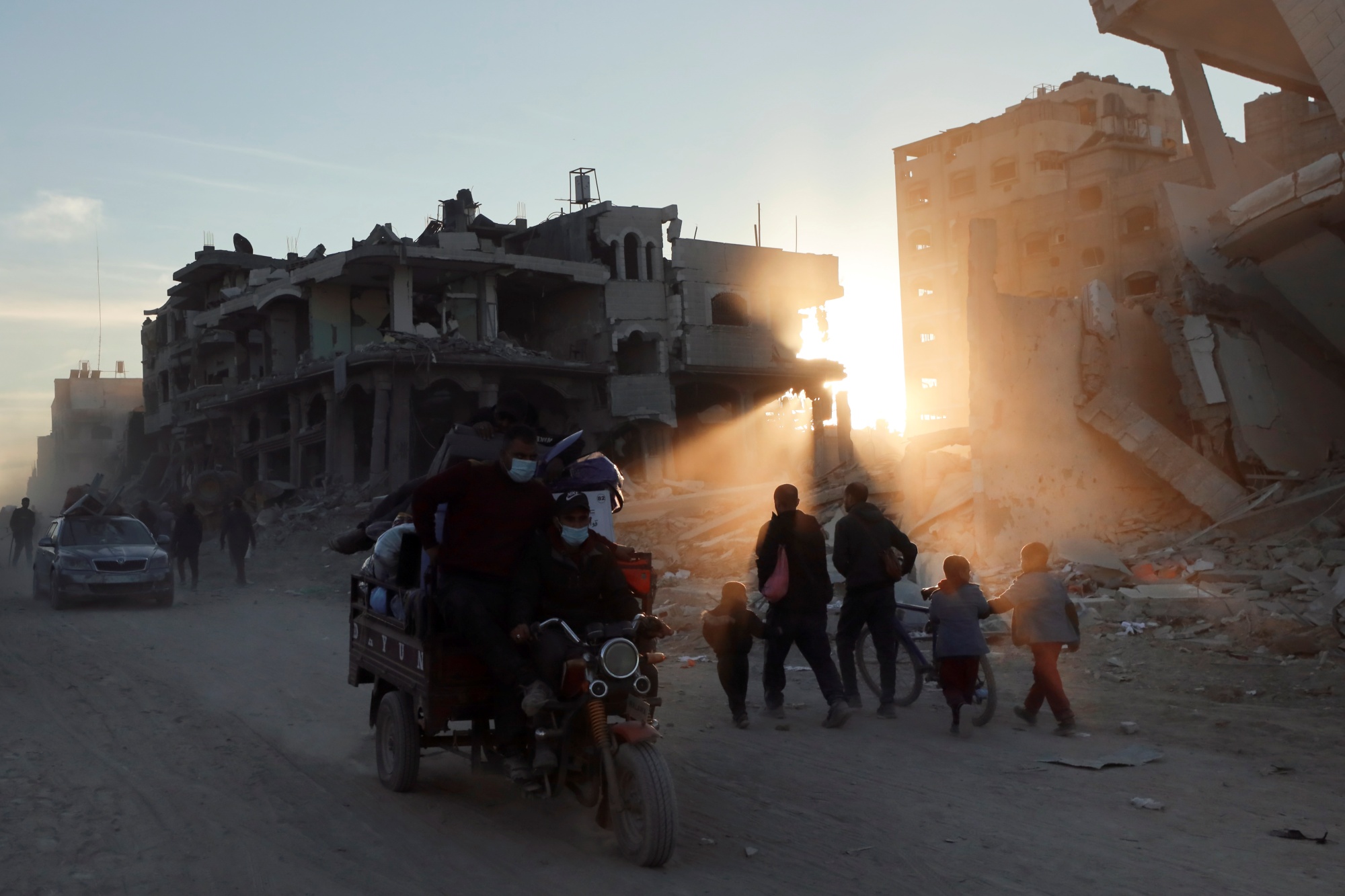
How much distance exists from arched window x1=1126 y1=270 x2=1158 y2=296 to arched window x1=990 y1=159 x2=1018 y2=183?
18.5 metres

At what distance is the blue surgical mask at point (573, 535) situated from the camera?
6.29 meters

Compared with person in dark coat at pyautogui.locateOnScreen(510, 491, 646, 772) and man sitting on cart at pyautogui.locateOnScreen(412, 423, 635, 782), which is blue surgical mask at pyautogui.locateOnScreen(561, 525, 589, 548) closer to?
person in dark coat at pyautogui.locateOnScreen(510, 491, 646, 772)

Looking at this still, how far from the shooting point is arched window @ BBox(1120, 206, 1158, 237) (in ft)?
172

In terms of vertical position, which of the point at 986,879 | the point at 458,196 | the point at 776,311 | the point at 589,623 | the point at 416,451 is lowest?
the point at 986,879

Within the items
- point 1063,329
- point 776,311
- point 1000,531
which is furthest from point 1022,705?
point 776,311

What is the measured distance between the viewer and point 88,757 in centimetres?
769

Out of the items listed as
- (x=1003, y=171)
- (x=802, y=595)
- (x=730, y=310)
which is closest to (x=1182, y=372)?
(x=802, y=595)

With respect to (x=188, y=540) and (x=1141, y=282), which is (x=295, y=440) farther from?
(x=1141, y=282)

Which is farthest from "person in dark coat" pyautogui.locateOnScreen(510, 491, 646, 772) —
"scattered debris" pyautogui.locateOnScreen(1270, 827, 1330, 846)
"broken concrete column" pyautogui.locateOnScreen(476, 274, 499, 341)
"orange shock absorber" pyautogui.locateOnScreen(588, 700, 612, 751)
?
"broken concrete column" pyautogui.locateOnScreen(476, 274, 499, 341)

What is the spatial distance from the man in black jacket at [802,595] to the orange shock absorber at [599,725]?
3.38 m

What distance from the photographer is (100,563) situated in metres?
18.6

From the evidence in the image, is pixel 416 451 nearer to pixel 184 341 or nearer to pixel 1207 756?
pixel 184 341

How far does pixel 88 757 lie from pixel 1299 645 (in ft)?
33.8

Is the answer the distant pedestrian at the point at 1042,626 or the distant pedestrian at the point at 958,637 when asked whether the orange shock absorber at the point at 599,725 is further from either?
the distant pedestrian at the point at 1042,626
